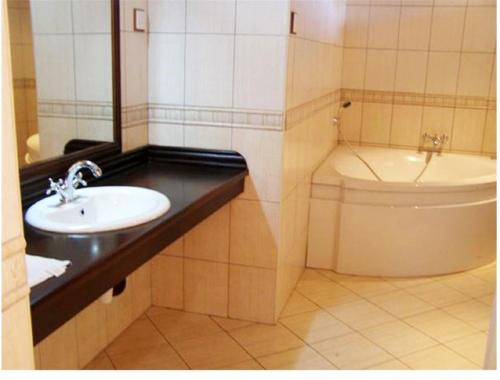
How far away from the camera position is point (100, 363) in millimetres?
2326

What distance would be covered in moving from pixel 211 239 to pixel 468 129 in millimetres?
2458

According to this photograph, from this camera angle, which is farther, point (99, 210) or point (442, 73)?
point (442, 73)

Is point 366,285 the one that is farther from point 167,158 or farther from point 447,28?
point 447,28

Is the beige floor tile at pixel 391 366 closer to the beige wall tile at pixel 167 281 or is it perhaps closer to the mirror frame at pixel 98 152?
the beige wall tile at pixel 167 281

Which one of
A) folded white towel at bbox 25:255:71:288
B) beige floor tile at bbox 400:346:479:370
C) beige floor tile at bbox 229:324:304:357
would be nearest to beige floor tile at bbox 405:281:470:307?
beige floor tile at bbox 400:346:479:370

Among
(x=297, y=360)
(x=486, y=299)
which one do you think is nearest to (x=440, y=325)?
(x=486, y=299)

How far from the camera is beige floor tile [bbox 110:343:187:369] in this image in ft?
7.58

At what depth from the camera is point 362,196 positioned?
319 cm

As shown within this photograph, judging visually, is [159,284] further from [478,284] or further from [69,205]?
[478,284]

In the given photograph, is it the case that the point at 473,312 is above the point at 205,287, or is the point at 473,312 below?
below

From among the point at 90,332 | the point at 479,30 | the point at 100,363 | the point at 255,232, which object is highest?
the point at 479,30

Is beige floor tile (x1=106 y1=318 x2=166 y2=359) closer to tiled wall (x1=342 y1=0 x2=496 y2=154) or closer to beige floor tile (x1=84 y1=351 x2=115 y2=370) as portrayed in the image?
beige floor tile (x1=84 y1=351 x2=115 y2=370)

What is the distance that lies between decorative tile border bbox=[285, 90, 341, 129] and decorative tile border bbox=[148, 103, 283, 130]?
9cm

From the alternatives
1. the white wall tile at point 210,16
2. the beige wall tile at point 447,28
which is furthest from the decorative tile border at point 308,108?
the beige wall tile at point 447,28
